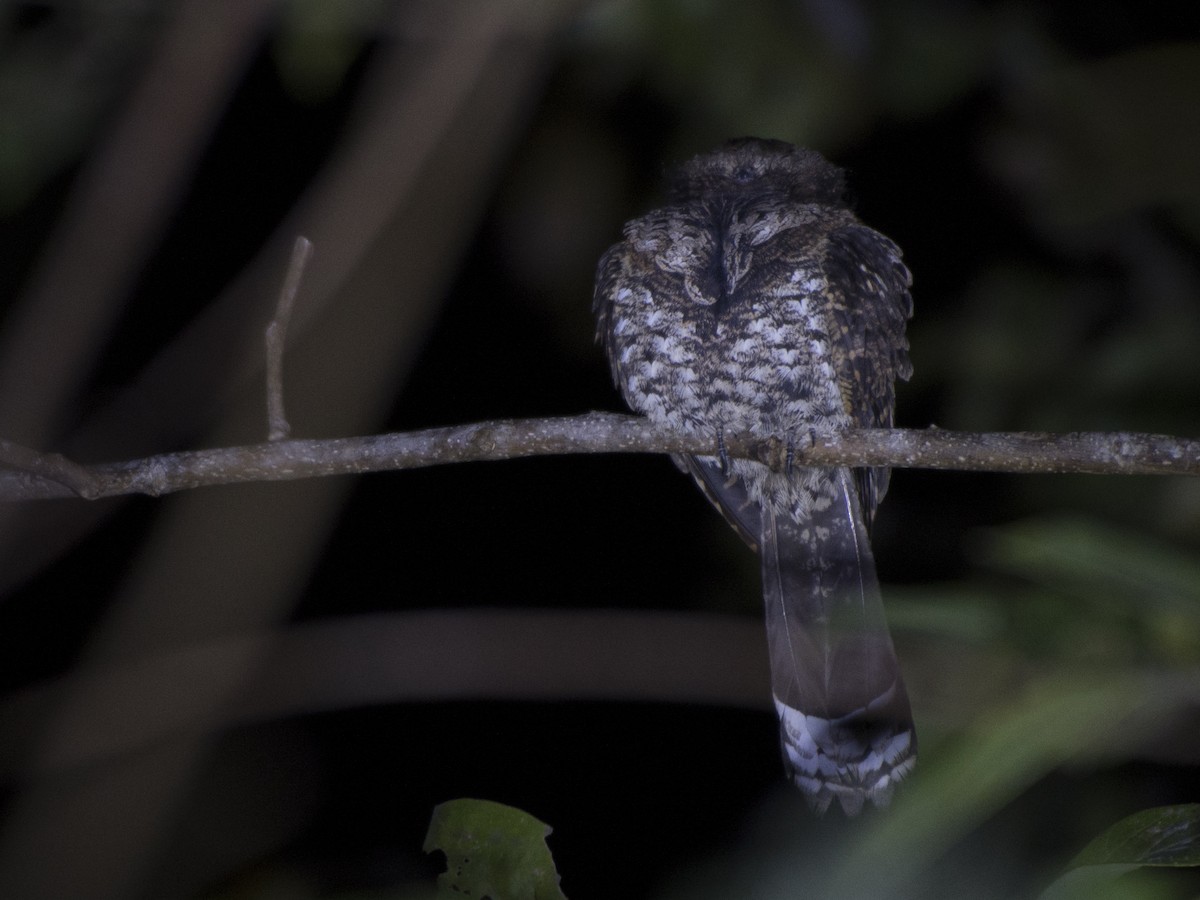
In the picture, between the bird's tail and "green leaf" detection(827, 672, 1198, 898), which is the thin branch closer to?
"green leaf" detection(827, 672, 1198, 898)

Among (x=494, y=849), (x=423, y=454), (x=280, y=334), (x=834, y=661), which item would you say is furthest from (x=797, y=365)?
(x=494, y=849)

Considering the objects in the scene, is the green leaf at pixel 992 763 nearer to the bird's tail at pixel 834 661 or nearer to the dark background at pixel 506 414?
the dark background at pixel 506 414

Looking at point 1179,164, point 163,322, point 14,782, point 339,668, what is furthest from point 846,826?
point 163,322

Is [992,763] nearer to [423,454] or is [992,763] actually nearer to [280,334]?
[423,454]

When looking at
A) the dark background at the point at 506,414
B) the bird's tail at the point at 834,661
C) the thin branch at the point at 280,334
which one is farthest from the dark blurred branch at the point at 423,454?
the bird's tail at the point at 834,661

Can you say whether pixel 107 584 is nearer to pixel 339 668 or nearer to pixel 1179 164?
pixel 339 668

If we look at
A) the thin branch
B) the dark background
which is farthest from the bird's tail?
the thin branch
